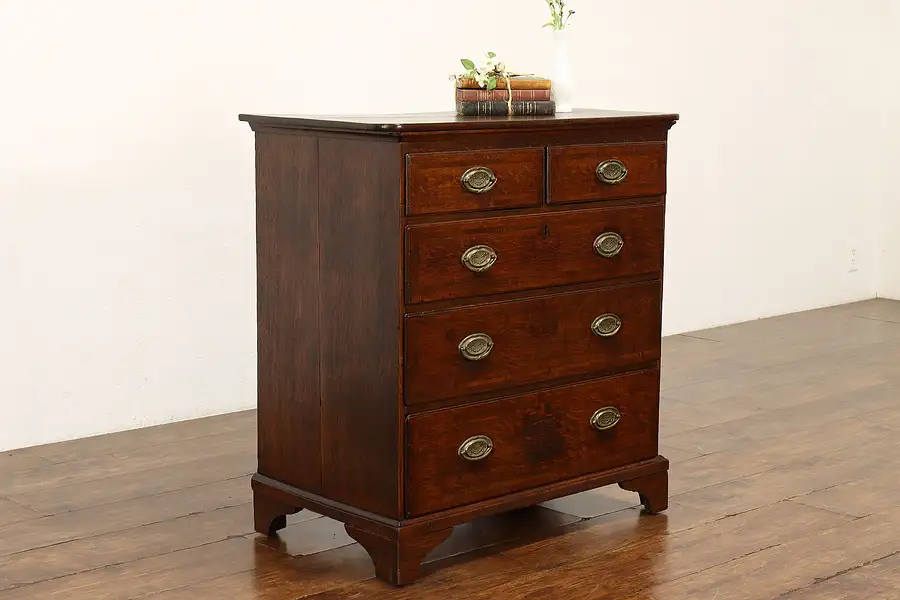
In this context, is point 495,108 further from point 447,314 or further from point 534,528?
point 534,528

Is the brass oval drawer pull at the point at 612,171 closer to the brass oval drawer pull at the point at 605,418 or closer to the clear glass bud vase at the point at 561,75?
the clear glass bud vase at the point at 561,75

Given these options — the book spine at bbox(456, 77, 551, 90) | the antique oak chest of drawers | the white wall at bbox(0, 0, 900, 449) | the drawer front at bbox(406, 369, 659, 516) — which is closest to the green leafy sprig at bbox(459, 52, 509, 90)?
the book spine at bbox(456, 77, 551, 90)

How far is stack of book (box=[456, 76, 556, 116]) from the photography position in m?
2.75

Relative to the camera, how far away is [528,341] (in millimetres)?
2664

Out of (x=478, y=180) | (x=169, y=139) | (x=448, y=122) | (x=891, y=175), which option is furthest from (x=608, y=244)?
(x=891, y=175)

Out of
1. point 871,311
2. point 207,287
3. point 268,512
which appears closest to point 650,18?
point 871,311

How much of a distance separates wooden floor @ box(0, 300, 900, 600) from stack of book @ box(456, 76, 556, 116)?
2.95 ft

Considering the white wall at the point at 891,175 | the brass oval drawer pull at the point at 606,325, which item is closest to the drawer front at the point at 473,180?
the brass oval drawer pull at the point at 606,325

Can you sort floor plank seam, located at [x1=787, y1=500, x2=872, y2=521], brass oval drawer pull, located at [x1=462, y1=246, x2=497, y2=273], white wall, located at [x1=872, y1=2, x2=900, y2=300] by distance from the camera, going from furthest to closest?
white wall, located at [x1=872, y1=2, x2=900, y2=300], floor plank seam, located at [x1=787, y1=500, x2=872, y2=521], brass oval drawer pull, located at [x1=462, y1=246, x2=497, y2=273]

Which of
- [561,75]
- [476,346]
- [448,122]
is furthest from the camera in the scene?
[561,75]

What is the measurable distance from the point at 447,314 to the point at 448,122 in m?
0.37

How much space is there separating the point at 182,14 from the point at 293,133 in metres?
1.13

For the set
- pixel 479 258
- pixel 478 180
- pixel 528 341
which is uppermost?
pixel 478 180

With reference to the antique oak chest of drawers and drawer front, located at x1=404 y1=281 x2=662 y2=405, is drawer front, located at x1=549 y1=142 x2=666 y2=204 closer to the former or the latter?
the antique oak chest of drawers
